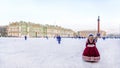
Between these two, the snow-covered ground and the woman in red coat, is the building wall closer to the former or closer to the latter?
the snow-covered ground

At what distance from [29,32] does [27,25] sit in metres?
3.46

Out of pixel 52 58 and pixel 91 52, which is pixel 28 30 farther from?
pixel 91 52

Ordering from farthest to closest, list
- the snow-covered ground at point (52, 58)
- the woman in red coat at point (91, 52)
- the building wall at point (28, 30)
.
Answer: the building wall at point (28, 30) → the woman in red coat at point (91, 52) → the snow-covered ground at point (52, 58)

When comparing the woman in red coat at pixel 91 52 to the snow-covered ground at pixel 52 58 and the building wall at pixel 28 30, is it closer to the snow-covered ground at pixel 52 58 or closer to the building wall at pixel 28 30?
the snow-covered ground at pixel 52 58

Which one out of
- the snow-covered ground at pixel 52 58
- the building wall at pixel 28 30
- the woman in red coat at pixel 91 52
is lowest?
the snow-covered ground at pixel 52 58

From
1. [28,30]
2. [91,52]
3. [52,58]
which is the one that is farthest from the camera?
[28,30]

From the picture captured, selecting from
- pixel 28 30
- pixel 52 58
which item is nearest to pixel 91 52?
pixel 52 58

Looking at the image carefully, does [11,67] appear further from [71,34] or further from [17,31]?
[71,34]

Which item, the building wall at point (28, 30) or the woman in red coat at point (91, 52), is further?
the building wall at point (28, 30)

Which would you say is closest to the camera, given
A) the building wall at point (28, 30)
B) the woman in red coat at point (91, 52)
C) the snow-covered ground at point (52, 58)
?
the snow-covered ground at point (52, 58)

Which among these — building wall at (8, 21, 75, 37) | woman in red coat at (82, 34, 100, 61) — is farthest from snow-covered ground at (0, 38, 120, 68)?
building wall at (8, 21, 75, 37)

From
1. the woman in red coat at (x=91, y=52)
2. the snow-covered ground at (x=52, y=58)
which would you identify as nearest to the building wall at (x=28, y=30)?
the snow-covered ground at (x=52, y=58)

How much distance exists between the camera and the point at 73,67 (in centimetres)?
520

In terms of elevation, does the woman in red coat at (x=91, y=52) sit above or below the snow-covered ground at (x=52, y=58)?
above
